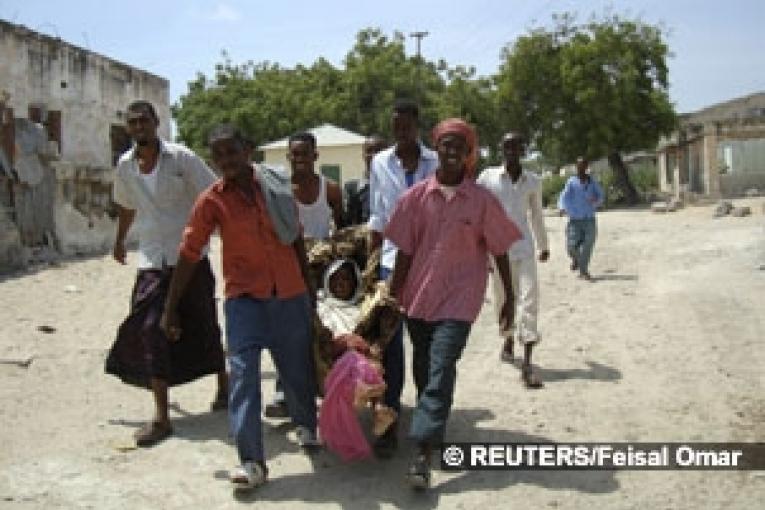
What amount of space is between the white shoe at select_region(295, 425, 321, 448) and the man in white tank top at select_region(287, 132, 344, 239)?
1224mm

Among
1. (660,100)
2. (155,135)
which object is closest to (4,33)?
(155,135)

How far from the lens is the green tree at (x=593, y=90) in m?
31.0

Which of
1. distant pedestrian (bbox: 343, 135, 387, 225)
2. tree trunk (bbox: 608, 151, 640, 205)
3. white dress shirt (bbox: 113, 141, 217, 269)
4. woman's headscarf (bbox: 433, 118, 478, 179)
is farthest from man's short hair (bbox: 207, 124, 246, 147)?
tree trunk (bbox: 608, 151, 640, 205)

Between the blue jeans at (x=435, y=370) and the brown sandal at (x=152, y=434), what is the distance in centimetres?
162

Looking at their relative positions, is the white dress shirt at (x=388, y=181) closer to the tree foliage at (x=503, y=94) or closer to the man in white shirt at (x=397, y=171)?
the man in white shirt at (x=397, y=171)

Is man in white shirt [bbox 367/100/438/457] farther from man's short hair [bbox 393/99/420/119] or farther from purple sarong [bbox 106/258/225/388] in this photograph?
purple sarong [bbox 106/258/225/388]

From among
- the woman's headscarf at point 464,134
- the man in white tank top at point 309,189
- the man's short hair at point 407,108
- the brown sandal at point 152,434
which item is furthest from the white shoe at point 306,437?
the man's short hair at point 407,108

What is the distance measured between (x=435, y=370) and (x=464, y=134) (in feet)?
3.91

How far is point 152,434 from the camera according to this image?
5.17 metres

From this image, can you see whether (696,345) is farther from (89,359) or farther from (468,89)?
(468,89)

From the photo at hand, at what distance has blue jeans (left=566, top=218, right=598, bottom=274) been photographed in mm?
12094

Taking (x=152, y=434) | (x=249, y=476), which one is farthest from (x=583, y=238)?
(x=249, y=476)

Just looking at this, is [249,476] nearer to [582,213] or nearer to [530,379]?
[530,379]

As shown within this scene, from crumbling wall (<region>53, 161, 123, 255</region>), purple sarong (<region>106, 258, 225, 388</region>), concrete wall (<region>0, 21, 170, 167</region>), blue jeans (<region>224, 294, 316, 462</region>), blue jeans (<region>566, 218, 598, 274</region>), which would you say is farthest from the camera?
crumbling wall (<region>53, 161, 123, 255</region>)
